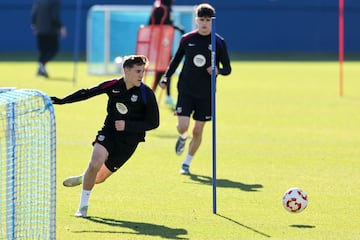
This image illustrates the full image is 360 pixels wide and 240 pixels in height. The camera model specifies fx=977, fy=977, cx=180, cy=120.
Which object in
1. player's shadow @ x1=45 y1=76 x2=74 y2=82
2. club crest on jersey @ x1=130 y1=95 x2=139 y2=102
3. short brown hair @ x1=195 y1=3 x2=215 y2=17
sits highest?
short brown hair @ x1=195 y1=3 x2=215 y2=17

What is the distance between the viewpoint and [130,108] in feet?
34.3

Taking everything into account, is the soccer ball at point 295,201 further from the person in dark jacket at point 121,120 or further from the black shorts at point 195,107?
the black shorts at point 195,107

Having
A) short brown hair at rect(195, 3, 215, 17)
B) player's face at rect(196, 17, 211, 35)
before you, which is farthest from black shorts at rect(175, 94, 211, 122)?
short brown hair at rect(195, 3, 215, 17)

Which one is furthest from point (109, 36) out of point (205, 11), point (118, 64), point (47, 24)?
point (205, 11)

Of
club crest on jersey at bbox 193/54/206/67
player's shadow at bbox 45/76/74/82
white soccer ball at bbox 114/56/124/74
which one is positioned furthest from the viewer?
white soccer ball at bbox 114/56/124/74

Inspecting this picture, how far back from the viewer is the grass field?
988cm

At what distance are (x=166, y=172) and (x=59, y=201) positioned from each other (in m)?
2.49

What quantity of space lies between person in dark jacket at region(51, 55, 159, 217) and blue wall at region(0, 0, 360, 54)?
27.5m

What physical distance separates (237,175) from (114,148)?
3134mm

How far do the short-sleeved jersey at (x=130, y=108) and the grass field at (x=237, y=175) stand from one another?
2.97 feet

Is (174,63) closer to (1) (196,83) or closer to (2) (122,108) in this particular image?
(1) (196,83)

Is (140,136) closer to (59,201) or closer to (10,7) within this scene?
(59,201)

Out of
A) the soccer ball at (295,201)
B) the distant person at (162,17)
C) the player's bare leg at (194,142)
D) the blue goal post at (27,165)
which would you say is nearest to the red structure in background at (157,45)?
the distant person at (162,17)

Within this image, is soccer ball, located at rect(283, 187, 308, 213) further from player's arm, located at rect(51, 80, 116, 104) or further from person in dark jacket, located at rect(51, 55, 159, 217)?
player's arm, located at rect(51, 80, 116, 104)
